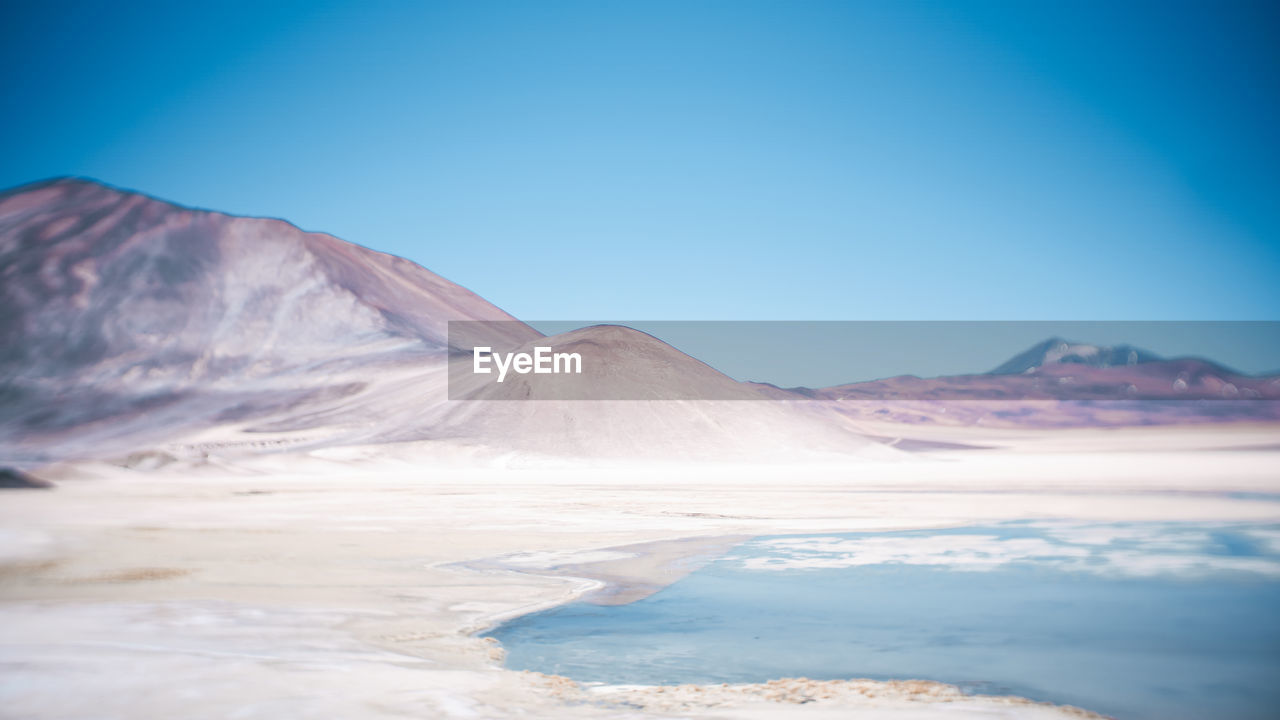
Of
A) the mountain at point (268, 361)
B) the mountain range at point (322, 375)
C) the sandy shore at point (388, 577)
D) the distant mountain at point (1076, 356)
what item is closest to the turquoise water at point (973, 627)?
the sandy shore at point (388, 577)

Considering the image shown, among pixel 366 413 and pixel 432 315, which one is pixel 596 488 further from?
pixel 432 315

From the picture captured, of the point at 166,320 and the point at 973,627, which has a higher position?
the point at 166,320

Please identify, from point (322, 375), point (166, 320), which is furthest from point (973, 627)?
point (166, 320)

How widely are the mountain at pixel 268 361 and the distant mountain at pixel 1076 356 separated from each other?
47.3 metres

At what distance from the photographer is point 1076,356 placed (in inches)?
5007

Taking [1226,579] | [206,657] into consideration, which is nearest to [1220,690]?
[1226,579]

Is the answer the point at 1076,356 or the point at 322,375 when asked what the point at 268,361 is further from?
the point at 1076,356

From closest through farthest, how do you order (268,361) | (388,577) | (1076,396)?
(388,577) → (268,361) → (1076,396)

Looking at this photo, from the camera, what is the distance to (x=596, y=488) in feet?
117

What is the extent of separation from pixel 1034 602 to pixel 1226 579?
3252 millimetres

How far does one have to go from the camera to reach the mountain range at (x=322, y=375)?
63.4 meters

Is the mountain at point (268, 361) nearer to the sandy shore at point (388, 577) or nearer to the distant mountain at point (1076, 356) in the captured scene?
the sandy shore at point (388, 577)

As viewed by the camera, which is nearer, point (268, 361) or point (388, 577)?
point (388, 577)

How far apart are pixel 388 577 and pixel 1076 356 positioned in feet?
422
